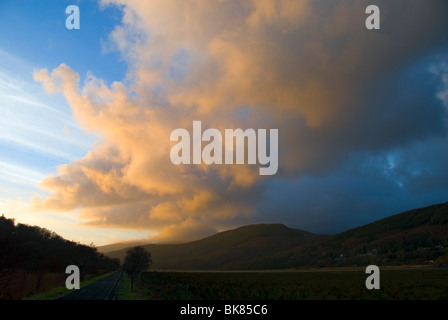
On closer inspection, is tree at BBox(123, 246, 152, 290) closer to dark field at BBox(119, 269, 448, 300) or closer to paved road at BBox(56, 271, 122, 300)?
dark field at BBox(119, 269, 448, 300)

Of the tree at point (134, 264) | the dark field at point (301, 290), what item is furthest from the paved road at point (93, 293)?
the tree at point (134, 264)

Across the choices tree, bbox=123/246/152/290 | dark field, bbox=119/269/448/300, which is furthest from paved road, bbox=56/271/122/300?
tree, bbox=123/246/152/290

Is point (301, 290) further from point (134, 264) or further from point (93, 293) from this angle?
point (93, 293)

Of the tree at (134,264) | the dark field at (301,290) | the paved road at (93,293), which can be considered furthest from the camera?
the tree at (134,264)

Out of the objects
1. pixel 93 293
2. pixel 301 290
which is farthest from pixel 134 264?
pixel 301 290

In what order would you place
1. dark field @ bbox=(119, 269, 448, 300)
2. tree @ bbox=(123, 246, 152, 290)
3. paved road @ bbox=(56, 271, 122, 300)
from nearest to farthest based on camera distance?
paved road @ bbox=(56, 271, 122, 300) < dark field @ bbox=(119, 269, 448, 300) < tree @ bbox=(123, 246, 152, 290)

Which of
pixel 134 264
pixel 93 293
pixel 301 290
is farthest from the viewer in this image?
pixel 134 264

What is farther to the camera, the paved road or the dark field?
the dark field

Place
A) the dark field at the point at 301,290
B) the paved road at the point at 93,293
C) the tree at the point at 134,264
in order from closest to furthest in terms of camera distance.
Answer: the paved road at the point at 93,293 → the dark field at the point at 301,290 → the tree at the point at 134,264

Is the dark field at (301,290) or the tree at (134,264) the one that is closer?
the dark field at (301,290)

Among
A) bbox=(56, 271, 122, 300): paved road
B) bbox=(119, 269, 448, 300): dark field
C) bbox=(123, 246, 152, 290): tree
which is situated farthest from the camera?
bbox=(123, 246, 152, 290): tree

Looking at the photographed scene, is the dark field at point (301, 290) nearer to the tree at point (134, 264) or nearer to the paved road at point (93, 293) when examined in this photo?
the paved road at point (93, 293)
